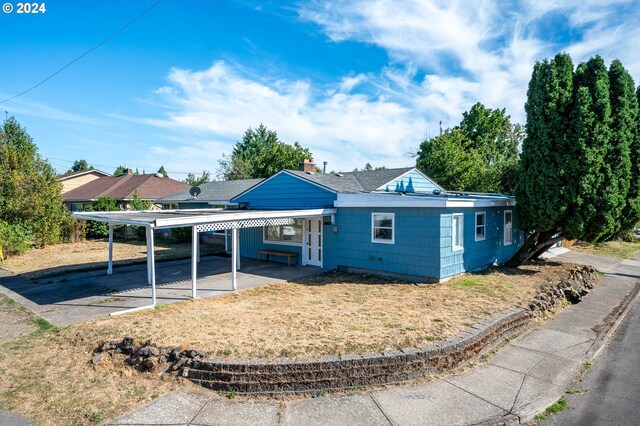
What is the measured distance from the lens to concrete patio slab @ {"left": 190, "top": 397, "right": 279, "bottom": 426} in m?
4.50

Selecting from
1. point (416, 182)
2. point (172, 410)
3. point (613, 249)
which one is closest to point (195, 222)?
point (172, 410)

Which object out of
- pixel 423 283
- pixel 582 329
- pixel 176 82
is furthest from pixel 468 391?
pixel 176 82

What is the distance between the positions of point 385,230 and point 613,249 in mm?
16551

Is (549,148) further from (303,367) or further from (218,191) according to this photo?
(218,191)

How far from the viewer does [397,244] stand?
473 inches

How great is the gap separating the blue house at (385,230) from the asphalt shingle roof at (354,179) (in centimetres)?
9

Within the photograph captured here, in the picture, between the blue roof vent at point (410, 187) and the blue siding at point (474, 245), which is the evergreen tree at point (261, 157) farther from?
the blue siding at point (474, 245)

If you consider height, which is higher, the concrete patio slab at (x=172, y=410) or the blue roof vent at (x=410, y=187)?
the blue roof vent at (x=410, y=187)

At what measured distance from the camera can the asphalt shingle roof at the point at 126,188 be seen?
95.1ft

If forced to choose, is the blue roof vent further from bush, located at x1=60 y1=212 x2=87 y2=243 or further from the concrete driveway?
bush, located at x1=60 y1=212 x2=87 y2=243

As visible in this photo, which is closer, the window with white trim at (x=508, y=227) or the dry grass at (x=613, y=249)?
the window with white trim at (x=508, y=227)

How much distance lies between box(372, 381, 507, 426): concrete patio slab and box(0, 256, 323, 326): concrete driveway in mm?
6714

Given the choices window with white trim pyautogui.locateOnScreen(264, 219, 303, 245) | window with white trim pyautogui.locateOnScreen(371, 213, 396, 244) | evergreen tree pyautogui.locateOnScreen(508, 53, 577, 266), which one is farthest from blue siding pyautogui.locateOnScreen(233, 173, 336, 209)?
evergreen tree pyautogui.locateOnScreen(508, 53, 577, 266)

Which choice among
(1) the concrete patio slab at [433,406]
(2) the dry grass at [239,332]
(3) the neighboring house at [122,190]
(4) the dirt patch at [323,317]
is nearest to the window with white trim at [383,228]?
(4) the dirt patch at [323,317]
